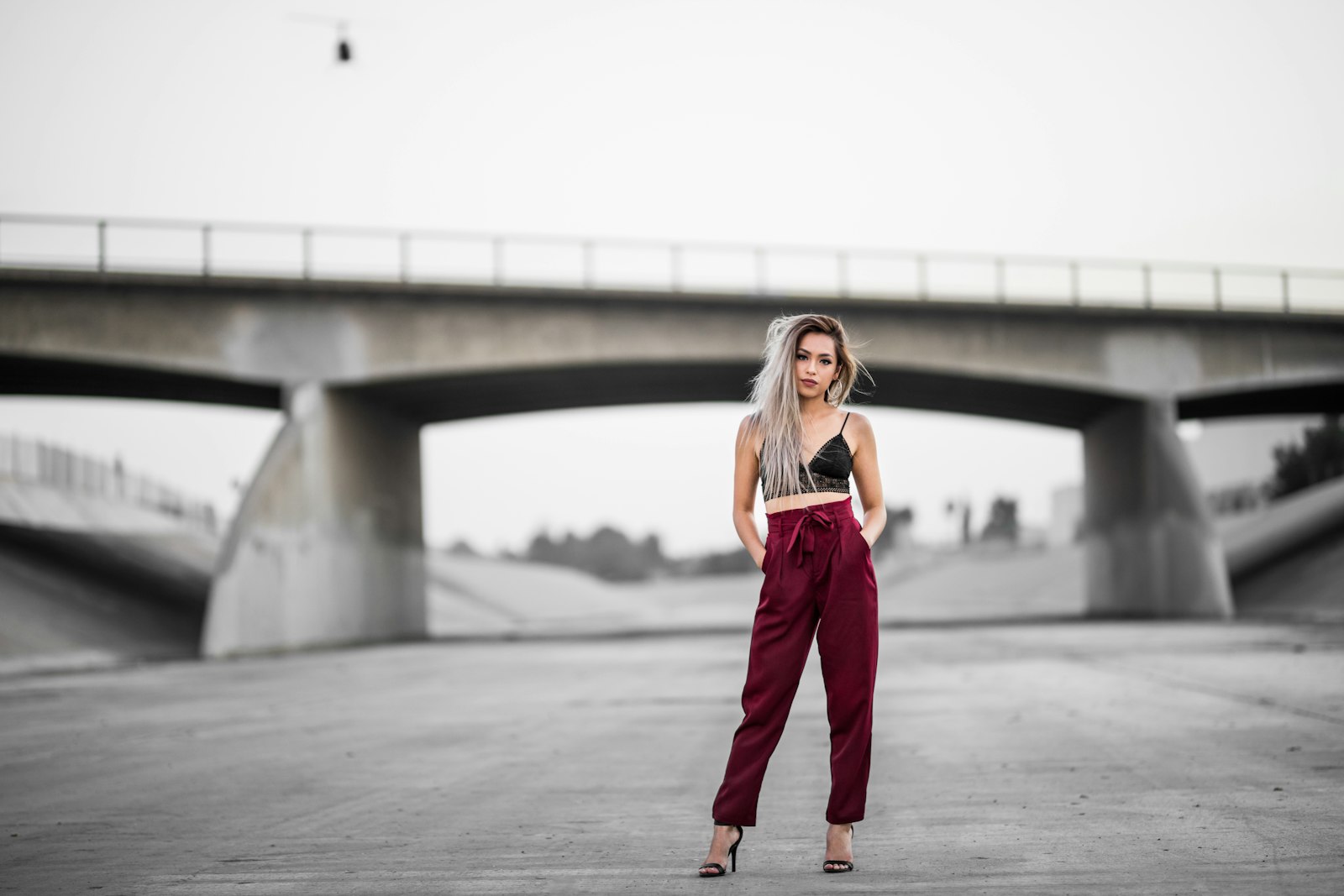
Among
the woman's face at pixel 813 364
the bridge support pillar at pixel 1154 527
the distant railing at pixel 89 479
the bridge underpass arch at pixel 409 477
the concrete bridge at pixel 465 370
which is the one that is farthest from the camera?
the distant railing at pixel 89 479

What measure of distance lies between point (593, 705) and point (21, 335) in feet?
63.4

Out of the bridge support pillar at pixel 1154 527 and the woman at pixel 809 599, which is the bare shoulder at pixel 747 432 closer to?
the woman at pixel 809 599

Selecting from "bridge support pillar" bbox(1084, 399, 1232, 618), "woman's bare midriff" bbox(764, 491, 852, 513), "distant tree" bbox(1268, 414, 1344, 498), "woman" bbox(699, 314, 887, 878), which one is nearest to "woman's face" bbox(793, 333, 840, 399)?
"woman" bbox(699, 314, 887, 878)

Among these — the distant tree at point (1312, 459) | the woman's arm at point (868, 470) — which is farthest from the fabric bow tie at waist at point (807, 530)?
the distant tree at point (1312, 459)

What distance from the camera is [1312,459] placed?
69.7 metres

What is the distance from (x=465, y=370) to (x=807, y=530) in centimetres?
2500

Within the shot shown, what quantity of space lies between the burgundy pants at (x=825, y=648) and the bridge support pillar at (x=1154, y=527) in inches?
1132

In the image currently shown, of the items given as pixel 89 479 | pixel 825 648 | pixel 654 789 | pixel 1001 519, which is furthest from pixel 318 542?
pixel 1001 519

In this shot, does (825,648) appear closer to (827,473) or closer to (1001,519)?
(827,473)

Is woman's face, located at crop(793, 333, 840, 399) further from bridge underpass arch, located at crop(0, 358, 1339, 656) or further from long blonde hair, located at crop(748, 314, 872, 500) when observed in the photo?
bridge underpass arch, located at crop(0, 358, 1339, 656)

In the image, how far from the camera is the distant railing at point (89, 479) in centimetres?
4856

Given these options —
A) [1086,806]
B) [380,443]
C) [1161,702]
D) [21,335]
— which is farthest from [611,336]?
[1086,806]

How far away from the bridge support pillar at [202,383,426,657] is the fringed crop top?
2220 centimetres

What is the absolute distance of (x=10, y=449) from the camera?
48.1m
